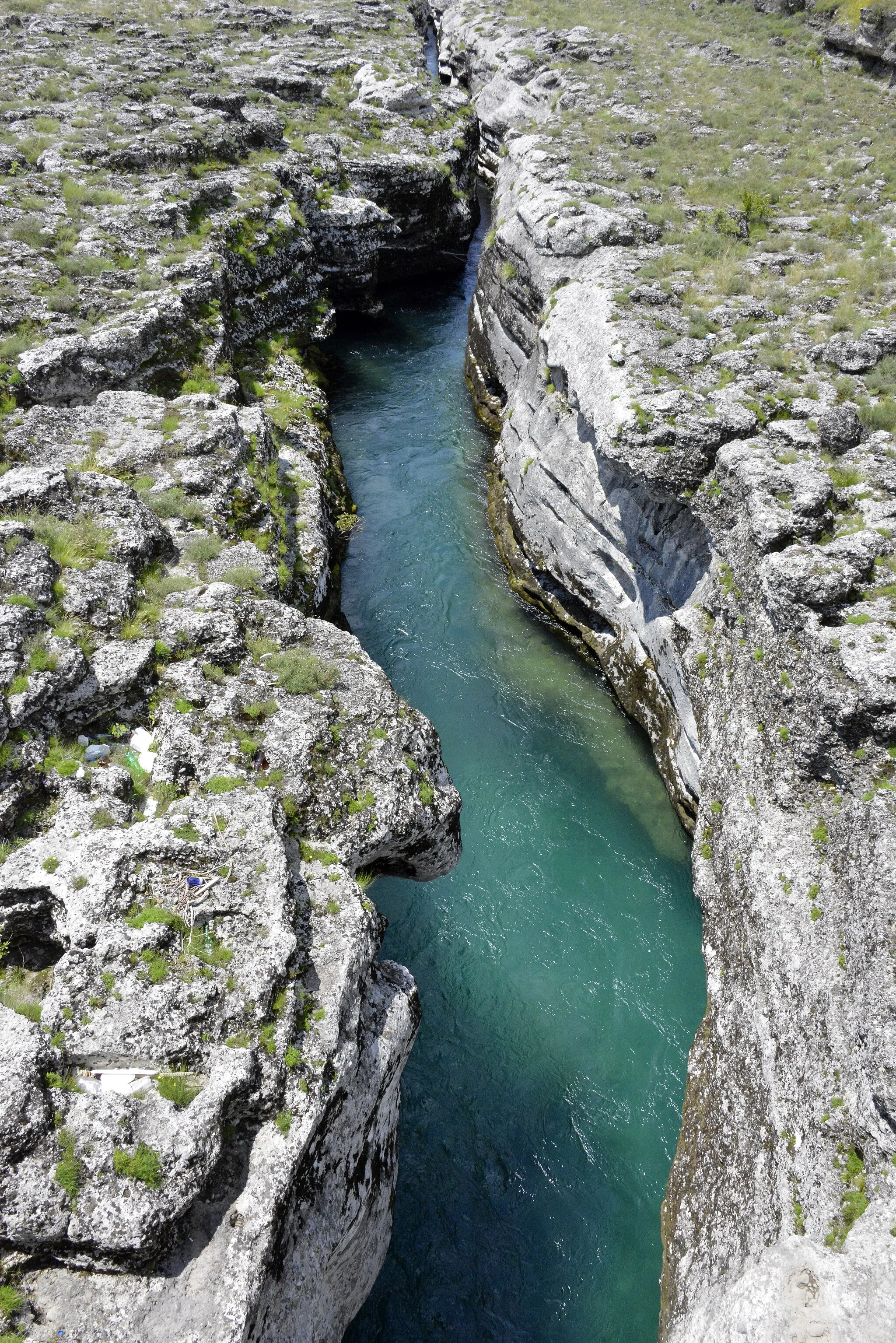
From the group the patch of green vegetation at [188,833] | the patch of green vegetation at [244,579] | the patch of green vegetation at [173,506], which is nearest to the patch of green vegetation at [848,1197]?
the patch of green vegetation at [188,833]

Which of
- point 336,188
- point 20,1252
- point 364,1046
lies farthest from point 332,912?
point 336,188

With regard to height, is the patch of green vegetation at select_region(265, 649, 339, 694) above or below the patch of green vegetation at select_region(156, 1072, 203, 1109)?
above

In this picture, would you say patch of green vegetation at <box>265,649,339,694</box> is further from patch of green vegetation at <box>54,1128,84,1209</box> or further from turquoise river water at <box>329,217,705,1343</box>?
patch of green vegetation at <box>54,1128,84,1209</box>

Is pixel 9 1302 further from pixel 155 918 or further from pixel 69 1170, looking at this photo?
pixel 155 918

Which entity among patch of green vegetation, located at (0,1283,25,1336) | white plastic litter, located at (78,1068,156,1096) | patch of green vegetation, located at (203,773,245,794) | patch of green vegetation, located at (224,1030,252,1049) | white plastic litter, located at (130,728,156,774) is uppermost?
patch of green vegetation, located at (203,773,245,794)

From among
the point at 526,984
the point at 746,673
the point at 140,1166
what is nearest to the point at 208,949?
the point at 140,1166

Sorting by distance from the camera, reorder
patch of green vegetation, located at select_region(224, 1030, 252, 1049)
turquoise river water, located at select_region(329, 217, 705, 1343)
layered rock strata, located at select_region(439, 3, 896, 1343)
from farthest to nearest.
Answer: turquoise river water, located at select_region(329, 217, 705, 1343), layered rock strata, located at select_region(439, 3, 896, 1343), patch of green vegetation, located at select_region(224, 1030, 252, 1049)

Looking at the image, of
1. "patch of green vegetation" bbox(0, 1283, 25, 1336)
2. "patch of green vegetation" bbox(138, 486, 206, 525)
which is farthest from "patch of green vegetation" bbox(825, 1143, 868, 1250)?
"patch of green vegetation" bbox(138, 486, 206, 525)

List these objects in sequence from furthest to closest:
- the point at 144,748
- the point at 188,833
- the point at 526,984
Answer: the point at 526,984, the point at 144,748, the point at 188,833
